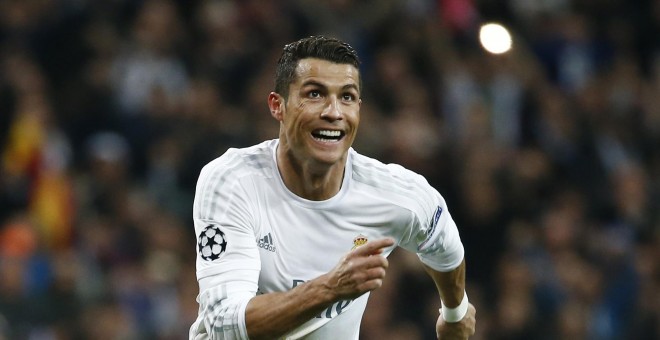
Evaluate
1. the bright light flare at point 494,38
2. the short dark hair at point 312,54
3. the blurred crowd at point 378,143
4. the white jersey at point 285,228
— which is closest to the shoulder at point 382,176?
the white jersey at point 285,228

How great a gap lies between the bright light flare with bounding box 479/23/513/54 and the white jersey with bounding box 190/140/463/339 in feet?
16.5

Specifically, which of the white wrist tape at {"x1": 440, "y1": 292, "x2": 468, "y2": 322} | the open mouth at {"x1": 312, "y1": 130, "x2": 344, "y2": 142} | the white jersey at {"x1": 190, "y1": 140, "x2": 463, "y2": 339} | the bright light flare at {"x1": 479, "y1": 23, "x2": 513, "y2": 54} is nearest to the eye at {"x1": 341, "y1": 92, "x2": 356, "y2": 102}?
the open mouth at {"x1": 312, "y1": 130, "x2": 344, "y2": 142}

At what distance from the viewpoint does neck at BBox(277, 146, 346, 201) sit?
5141 millimetres

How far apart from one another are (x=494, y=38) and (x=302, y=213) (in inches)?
256

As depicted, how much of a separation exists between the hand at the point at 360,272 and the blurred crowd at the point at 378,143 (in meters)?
5.02

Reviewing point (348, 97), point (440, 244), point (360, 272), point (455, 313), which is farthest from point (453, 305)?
point (360, 272)

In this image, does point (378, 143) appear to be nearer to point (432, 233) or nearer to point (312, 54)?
point (432, 233)

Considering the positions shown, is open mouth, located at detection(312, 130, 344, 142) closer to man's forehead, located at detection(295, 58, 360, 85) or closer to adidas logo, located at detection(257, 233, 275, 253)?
man's forehead, located at detection(295, 58, 360, 85)

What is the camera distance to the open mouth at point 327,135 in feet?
16.3

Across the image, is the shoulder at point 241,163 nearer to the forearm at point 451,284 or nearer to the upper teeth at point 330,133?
the upper teeth at point 330,133

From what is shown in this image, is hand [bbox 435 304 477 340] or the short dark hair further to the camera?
hand [bbox 435 304 477 340]

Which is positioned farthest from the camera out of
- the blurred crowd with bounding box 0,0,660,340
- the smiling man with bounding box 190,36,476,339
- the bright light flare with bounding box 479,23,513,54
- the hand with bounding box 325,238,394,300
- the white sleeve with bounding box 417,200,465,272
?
the bright light flare with bounding box 479,23,513,54

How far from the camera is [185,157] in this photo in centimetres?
1074

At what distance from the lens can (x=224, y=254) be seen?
4.73m
